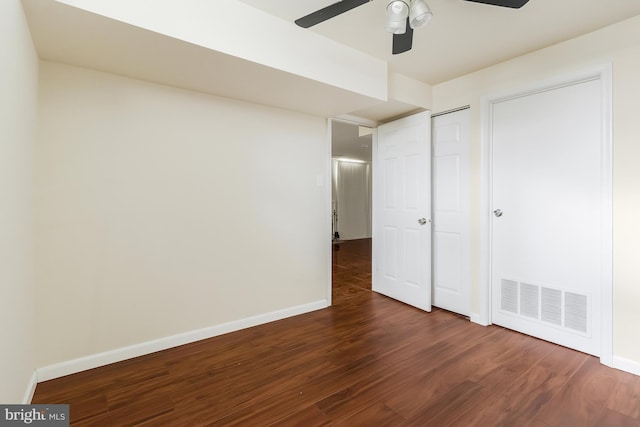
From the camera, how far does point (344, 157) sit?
8.31 metres

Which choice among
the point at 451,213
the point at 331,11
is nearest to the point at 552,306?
the point at 451,213

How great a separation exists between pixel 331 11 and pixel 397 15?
36 centimetres

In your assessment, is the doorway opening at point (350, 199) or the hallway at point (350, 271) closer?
the hallway at point (350, 271)

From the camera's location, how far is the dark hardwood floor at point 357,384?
160cm

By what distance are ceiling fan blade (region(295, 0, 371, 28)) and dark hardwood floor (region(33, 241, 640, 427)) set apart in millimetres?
2176

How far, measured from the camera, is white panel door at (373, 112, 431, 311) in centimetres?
314

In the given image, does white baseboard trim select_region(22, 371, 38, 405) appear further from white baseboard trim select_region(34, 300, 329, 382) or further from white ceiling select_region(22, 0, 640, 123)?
white ceiling select_region(22, 0, 640, 123)

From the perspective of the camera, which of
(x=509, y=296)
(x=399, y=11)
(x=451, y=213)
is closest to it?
(x=399, y=11)

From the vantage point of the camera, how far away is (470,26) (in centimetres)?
212

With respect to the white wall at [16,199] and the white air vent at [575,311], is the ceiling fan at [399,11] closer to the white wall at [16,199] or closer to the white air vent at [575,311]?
the white wall at [16,199]

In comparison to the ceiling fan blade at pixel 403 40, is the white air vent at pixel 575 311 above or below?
below

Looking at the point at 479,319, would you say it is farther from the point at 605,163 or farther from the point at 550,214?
the point at 605,163

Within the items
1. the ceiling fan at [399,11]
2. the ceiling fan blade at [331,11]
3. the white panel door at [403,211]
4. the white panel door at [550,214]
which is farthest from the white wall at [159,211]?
the white panel door at [550,214]

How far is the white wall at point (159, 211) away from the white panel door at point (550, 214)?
1.85 metres
